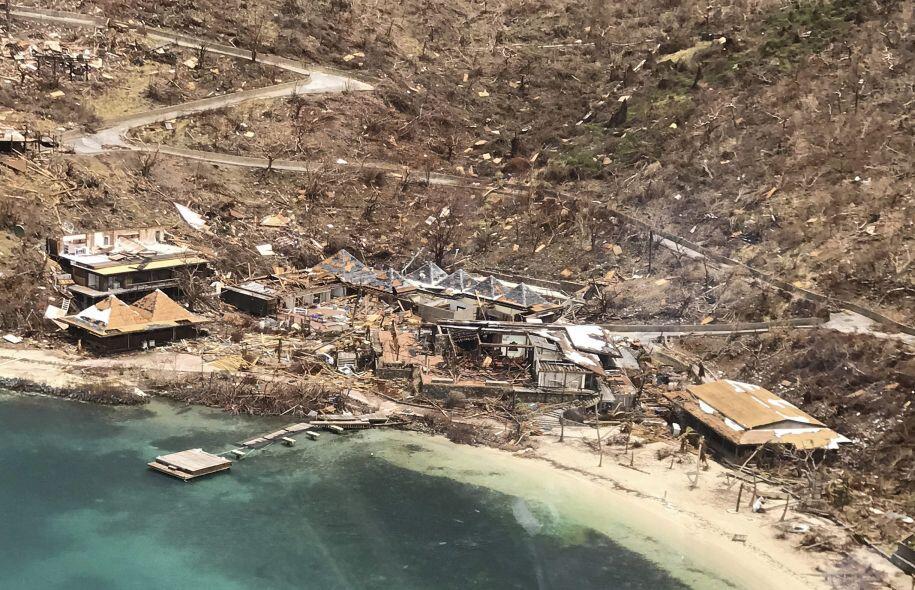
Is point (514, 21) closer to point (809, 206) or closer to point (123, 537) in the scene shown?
point (809, 206)

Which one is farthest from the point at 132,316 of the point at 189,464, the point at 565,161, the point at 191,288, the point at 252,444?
the point at 565,161

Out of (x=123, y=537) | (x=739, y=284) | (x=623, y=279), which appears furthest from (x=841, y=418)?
(x=123, y=537)

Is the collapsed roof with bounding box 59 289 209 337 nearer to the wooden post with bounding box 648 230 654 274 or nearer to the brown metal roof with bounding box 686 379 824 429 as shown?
the brown metal roof with bounding box 686 379 824 429

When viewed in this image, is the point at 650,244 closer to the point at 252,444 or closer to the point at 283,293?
the point at 283,293

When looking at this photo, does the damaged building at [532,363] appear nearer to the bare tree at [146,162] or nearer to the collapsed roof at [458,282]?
the collapsed roof at [458,282]

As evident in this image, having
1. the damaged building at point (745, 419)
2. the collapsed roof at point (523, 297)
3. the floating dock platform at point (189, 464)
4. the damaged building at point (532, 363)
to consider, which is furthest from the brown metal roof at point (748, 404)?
the floating dock platform at point (189, 464)

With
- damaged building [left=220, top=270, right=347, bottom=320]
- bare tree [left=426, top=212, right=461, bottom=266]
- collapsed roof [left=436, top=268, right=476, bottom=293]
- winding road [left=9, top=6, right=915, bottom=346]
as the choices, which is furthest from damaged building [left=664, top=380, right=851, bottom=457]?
bare tree [left=426, top=212, right=461, bottom=266]
